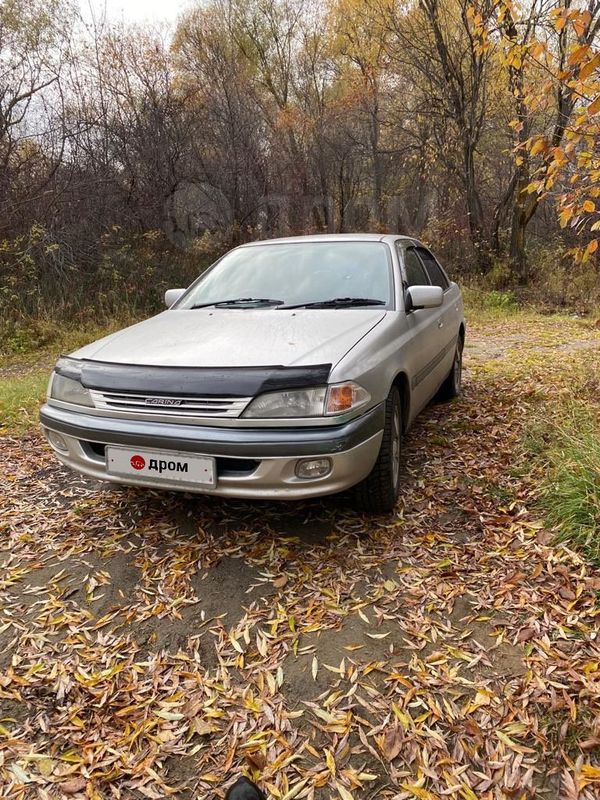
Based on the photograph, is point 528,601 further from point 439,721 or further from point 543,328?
point 543,328

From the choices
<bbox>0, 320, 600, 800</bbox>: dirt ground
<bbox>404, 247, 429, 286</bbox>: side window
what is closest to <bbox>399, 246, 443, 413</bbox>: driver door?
<bbox>404, 247, 429, 286</bbox>: side window

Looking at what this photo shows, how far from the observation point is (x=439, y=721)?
1.83 m

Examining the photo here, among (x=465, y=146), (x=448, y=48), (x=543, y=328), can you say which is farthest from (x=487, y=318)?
(x=448, y=48)

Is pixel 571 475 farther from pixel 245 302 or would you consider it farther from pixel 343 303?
pixel 245 302

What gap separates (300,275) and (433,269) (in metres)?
1.67

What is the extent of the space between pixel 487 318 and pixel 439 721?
31.4 ft

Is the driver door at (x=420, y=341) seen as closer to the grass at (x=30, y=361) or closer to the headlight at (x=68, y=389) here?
the headlight at (x=68, y=389)

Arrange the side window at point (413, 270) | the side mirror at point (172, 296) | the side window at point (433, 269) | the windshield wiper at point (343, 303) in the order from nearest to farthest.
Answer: the windshield wiper at point (343, 303) < the side window at point (413, 270) < the side mirror at point (172, 296) < the side window at point (433, 269)

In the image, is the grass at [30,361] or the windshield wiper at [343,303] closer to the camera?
the windshield wiper at [343,303]

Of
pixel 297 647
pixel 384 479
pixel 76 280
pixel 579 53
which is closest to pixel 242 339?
pixel 384 479

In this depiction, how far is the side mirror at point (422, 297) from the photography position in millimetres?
3367

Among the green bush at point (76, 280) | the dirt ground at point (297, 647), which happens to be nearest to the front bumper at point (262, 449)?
the dirt ground at point (297, 647)

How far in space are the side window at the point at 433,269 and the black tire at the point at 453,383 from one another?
586 mm

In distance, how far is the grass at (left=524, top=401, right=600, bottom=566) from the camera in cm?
272
